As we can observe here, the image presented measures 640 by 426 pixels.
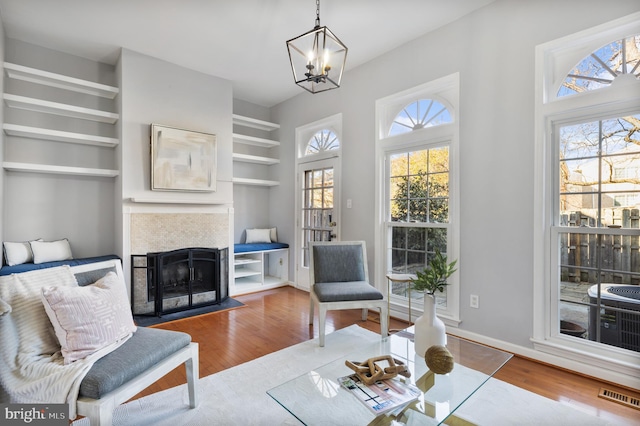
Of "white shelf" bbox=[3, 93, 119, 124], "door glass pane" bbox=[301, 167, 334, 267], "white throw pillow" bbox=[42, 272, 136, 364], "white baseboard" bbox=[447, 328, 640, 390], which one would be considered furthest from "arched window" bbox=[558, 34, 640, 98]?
"white shelf" bbox=[3, 93, 119, 124]

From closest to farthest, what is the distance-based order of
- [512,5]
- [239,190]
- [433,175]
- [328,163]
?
[512,5] → [433,175] → [328,163] → [239,190]

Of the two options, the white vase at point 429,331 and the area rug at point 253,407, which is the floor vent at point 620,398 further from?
the white vase at point 429,331

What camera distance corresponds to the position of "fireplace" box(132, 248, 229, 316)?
3.61 meters

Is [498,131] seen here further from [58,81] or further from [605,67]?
[58,81]

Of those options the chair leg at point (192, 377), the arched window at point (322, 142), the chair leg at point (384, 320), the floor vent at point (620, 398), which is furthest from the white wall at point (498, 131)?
the chair leg at point (192, 377)

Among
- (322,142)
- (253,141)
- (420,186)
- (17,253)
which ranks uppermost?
(253,141)

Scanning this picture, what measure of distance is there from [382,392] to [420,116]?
2.76 m

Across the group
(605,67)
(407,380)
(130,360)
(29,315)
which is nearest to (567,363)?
(407,380)

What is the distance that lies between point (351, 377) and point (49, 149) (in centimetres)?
403

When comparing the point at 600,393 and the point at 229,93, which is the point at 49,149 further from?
the point at 600,393

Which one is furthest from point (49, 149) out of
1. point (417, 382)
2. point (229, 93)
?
point (417, 382)

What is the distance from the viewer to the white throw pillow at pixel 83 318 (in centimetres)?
156

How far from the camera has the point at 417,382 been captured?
160 centimetres

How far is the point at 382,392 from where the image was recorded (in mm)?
1492
